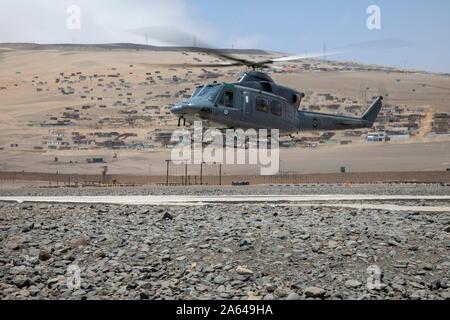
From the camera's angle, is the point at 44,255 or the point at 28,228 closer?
the point at 44,255

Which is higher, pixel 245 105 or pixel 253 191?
pixel 245 105

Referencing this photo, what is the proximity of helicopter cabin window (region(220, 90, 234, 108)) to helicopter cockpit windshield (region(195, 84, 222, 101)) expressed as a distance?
34 cm

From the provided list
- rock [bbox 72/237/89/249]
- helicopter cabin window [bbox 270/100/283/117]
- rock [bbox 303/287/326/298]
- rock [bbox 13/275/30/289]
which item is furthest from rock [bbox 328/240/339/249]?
helicopter cabin window [bbox 270/100/283/117]

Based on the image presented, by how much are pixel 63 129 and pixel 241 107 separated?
67.7 m

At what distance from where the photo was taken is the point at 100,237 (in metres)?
10.6

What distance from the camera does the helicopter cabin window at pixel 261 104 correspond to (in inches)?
917

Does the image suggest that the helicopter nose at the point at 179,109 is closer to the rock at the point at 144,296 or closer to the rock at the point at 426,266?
the rock at the point at 426,266

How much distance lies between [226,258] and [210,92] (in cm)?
1418

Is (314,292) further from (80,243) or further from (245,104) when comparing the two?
(245,104)

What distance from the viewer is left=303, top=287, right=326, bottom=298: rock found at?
25.2 ft

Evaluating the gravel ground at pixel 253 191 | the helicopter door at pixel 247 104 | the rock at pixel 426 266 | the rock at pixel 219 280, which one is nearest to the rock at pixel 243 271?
the rock at pixel 219 280

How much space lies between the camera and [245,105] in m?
23.0

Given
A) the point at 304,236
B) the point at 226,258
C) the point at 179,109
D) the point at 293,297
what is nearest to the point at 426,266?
the point at 304,236
